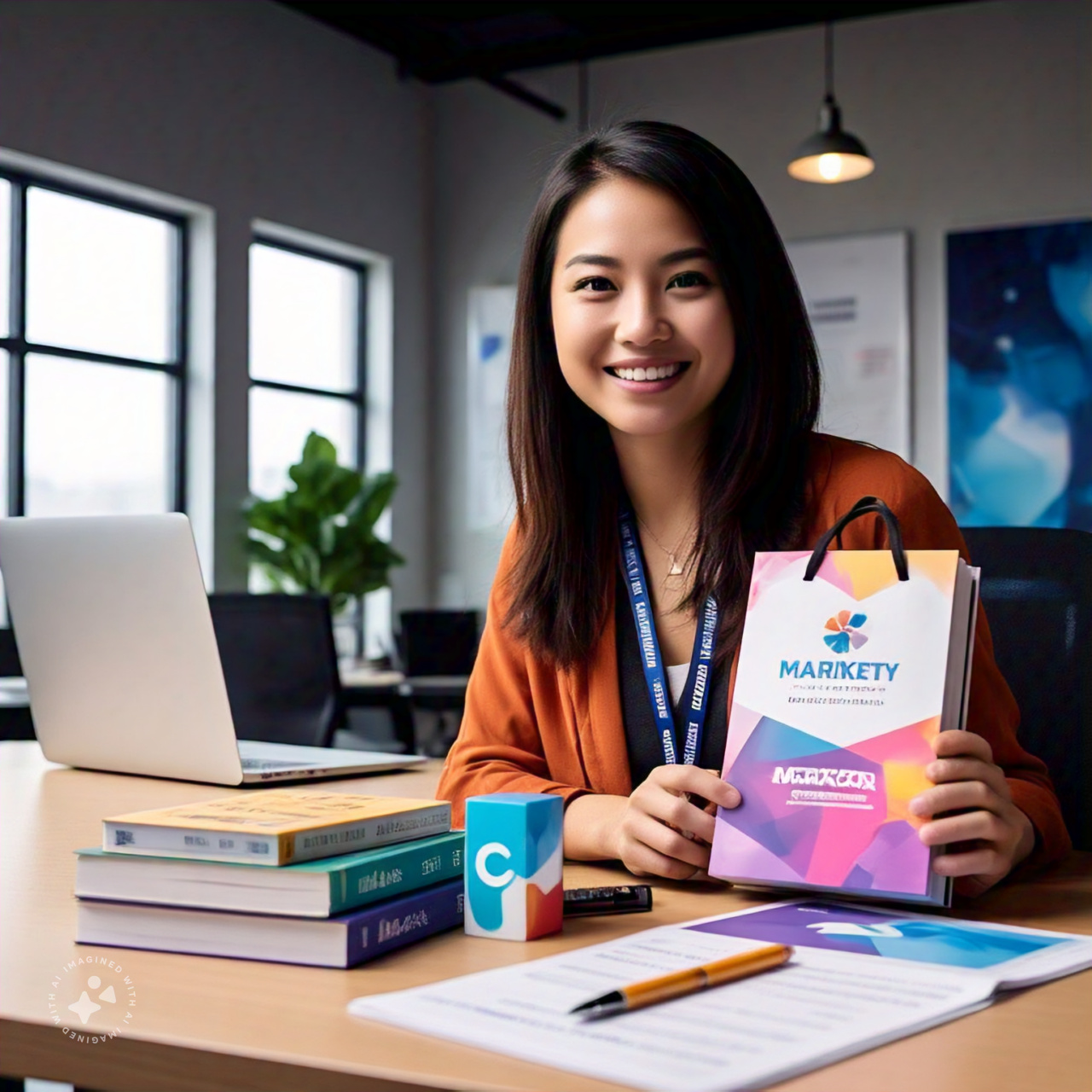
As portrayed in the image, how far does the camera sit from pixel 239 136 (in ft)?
21.8

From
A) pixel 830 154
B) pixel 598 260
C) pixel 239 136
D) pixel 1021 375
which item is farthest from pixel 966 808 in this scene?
pixel 239 136

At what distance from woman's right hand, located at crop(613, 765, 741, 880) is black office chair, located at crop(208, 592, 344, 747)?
2241 millimetres

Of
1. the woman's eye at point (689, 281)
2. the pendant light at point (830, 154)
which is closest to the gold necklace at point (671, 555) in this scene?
the woman's eye at point (689, 281)

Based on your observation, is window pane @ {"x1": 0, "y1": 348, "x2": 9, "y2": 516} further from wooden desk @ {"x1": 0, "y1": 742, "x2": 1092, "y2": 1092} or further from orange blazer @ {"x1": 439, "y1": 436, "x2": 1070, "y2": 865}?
wooden desk @ {"x1": 0, "y1": 742, "x2": 1092, "y2": 1092}

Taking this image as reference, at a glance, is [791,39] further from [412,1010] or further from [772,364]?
[412,1010]

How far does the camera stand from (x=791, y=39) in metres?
7.20

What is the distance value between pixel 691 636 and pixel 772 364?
327 millimetres

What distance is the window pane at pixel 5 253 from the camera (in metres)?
5.60

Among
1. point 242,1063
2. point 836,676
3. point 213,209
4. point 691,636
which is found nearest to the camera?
point 242,1063

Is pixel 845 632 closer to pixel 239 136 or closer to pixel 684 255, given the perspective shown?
pixel 684 255

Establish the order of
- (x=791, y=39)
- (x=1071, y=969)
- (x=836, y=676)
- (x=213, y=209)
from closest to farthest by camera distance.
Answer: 1. (x=1071, y=969)
2. (x=836, y=676)
3. (x=213, y=209)
4. (x=791, y=39)

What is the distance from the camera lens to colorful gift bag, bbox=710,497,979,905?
1040 millimetres

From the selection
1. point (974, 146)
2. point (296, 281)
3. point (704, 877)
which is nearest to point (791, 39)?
point (974, 146)

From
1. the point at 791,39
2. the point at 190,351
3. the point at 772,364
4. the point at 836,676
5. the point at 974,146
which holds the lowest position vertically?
the point at 836,676
